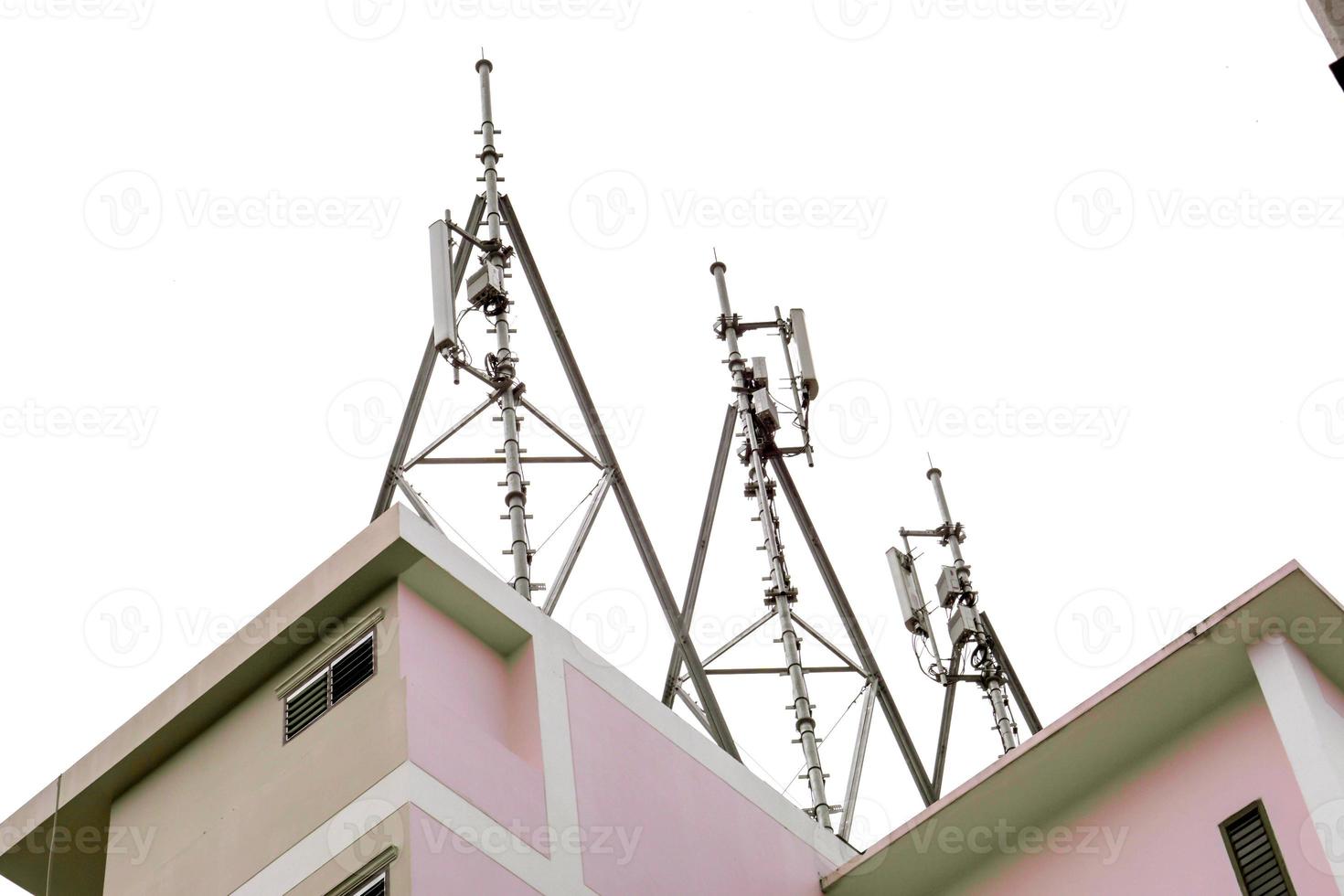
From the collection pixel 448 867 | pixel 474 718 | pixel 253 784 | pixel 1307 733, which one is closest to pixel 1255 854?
pixel 1307 733

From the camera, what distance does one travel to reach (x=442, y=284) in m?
22.1

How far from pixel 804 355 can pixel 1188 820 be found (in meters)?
10.8

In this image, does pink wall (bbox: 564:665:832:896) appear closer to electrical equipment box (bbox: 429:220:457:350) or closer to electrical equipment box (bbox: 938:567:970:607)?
electrical equipment box (bbox: 429:220:457:350)

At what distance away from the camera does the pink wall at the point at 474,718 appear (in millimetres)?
16562

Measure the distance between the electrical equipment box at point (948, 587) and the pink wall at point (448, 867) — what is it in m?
12.6

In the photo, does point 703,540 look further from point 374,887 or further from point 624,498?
point 374,887

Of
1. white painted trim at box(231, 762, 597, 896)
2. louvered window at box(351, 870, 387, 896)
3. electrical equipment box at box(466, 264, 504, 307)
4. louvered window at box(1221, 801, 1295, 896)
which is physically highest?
electrical equipment box at box(466, 264, 504, 307)

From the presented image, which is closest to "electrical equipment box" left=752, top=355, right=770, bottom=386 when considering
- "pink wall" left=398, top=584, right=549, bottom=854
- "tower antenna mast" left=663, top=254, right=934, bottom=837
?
"tower antenna mast" left=663, top=254, right=934, bottom=837

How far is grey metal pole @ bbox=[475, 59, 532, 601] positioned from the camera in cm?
2055

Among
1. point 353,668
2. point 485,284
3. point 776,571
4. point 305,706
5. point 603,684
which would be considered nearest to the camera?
point 353,668

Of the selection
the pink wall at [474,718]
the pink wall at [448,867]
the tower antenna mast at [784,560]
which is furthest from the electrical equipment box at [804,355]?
the pink wall at [448,867]

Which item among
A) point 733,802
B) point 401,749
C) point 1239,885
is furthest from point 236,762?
point 1239,885

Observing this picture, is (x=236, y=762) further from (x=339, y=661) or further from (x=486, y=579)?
(x=486, y=579)

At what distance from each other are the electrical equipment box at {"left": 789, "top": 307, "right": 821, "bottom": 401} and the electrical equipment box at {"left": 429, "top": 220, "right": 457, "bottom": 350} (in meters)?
6.09
